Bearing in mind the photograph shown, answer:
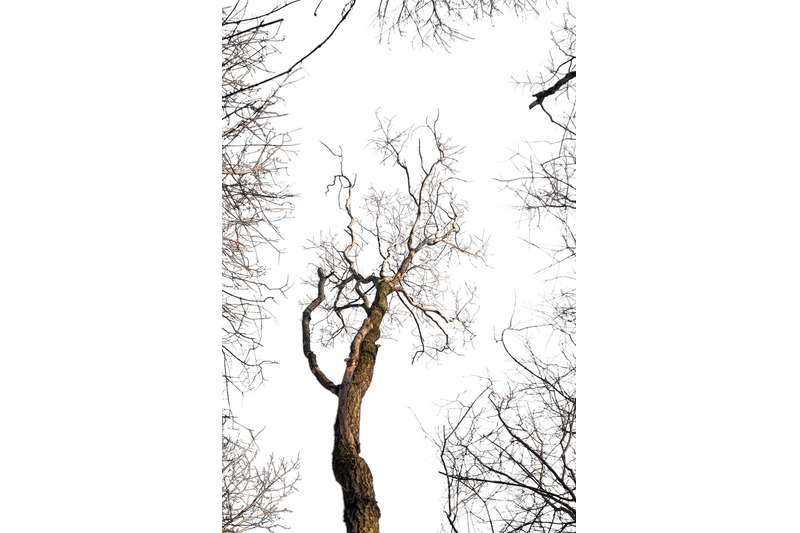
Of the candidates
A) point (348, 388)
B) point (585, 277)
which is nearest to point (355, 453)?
point (348, 388)

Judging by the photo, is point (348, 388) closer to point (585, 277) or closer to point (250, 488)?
point (250, 488)

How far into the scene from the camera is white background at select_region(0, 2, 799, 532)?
135 cm


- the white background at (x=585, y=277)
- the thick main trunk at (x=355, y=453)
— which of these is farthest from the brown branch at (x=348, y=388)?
the white background at (x=585, y=277)

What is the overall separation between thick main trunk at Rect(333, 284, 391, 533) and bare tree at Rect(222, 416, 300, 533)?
0.26 meters

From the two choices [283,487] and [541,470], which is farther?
[283,487]

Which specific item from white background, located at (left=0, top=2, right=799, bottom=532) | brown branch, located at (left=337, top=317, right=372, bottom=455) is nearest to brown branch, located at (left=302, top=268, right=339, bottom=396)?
brown branch, located at (left=337, top=317, right=372, bottom=455)

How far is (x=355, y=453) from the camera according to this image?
115 inches

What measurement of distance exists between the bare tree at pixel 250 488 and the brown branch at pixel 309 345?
1.58ft
